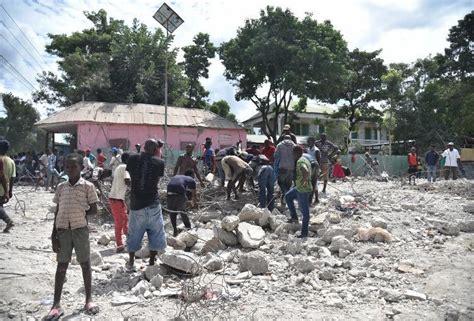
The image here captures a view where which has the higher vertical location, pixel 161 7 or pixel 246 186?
pixel 161 7

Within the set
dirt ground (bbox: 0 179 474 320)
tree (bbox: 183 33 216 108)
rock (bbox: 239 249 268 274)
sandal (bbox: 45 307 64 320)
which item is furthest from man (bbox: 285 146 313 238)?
tree (bbox: 183 33 216 108)

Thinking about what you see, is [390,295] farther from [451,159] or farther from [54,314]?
[451,159]

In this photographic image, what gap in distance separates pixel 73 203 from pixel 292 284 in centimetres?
247

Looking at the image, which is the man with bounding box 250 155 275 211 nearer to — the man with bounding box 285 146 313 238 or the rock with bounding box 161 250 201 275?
the man with bounding box 285 146 313 238

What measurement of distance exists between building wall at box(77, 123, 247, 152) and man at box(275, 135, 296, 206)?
1147cm

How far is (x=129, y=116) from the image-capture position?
18219mm

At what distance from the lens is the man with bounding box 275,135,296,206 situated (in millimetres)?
7238

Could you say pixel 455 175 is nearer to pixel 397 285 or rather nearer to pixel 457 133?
pixel 397 285

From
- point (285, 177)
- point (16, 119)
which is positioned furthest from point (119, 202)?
point (16, 119)

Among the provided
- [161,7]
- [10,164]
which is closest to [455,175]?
[161,7]

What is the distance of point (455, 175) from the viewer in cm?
1235

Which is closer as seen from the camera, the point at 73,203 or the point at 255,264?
the point at 73,203

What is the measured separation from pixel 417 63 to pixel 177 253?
2530 cm

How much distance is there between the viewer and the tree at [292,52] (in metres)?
18.6
